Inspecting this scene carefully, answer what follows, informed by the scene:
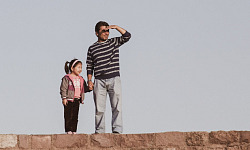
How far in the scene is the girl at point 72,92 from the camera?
8.39 m

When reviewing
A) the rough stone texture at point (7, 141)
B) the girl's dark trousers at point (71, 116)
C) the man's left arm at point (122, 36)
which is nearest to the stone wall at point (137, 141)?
the rough stone texture at point (7, 141)

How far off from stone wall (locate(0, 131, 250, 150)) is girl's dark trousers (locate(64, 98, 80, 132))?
0.30 metres

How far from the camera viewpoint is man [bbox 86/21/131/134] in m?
8.37

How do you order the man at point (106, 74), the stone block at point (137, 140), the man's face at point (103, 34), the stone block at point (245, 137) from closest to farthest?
the stone block at point (245, 137) → the stone block at point (137, 140) → the man at point (106, 74) → the man's face at point (103, 34)

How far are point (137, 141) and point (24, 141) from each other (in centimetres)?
187

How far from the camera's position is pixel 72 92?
27.8 feet

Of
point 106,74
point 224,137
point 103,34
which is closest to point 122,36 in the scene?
point 103,34

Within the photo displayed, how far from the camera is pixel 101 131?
27.5 ft

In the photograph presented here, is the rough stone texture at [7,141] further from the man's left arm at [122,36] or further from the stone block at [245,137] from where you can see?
the stone block at [245,137]

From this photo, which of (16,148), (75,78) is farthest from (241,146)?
(16,148)

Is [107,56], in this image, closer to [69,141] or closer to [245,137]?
[69,141]

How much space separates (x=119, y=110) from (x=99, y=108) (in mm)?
345

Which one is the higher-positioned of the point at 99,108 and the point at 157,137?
the point at 99,108

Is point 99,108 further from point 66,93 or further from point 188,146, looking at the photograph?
point 188,146
